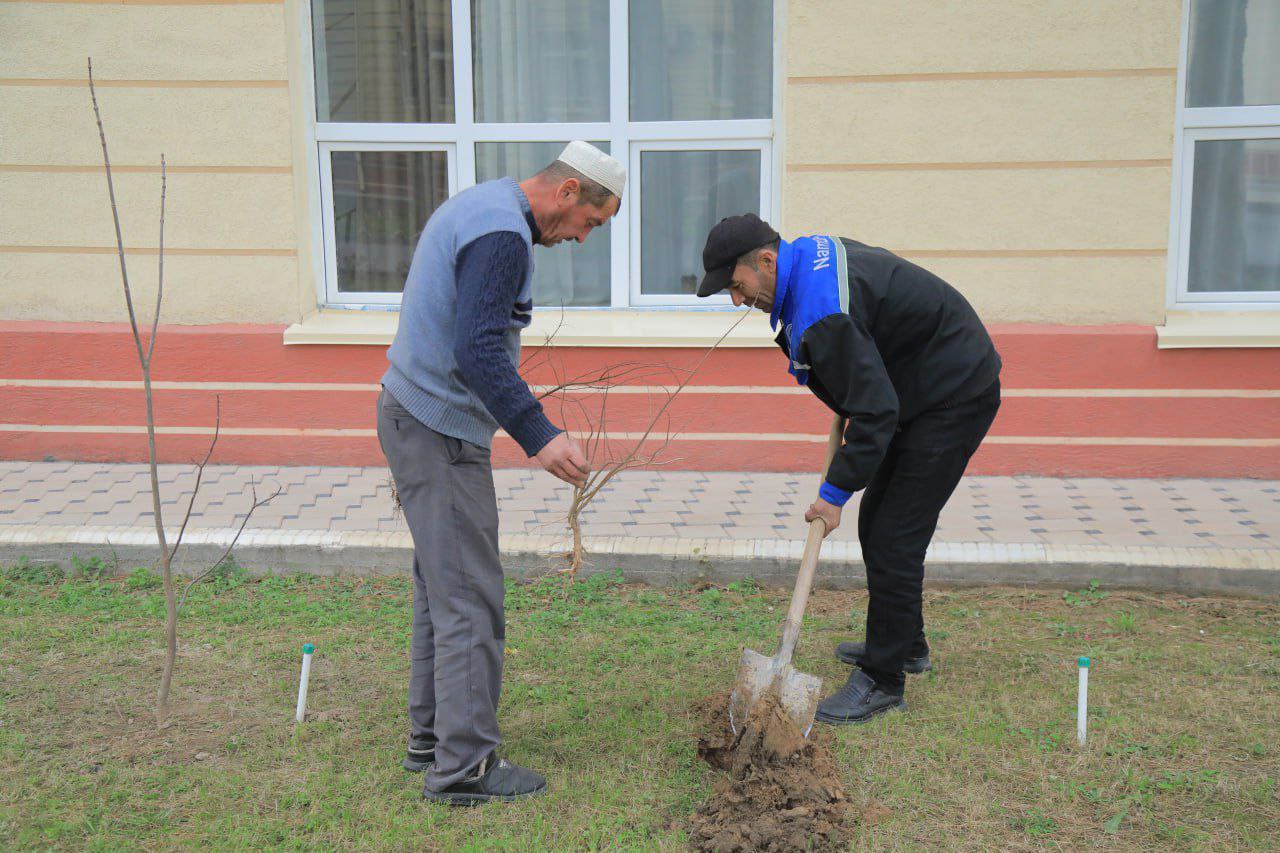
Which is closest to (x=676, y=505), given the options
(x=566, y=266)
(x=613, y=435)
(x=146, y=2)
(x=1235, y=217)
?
(x=613, y=435)

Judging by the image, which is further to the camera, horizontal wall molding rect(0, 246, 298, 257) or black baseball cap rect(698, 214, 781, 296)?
horizontal wall molding rect(0, 246, 298, 257)

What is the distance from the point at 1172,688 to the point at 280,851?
3070 millimetres

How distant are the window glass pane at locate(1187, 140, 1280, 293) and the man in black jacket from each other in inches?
152

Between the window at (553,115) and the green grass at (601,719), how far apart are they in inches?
109

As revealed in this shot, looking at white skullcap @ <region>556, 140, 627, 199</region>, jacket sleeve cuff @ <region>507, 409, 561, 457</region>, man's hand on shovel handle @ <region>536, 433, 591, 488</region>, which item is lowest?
man's hand on shovel handle @ <region>536, 433, 591, 488</region>

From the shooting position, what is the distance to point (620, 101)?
22.7 feet

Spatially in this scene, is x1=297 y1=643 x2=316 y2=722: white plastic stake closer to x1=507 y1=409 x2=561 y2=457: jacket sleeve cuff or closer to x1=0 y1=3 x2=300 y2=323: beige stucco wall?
x1=507 y1=409 x2=561 y2=457: jacket sleeve cuff

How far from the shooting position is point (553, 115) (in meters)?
7.09

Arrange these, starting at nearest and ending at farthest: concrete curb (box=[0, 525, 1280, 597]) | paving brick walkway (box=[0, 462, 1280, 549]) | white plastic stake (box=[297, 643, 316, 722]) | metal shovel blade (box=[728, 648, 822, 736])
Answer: metal shovel blade (box=[728, 648, 822, 736])
white plastic stake (box=[297, 643, 316, 722])
concrete curb (box=[0, 525, 1280, 597])
paving brick walkway (box=[0, 462, 1280, 549])

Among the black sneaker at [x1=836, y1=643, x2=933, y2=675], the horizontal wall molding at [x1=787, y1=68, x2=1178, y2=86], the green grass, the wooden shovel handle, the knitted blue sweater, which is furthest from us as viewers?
the horizontal wall molding at [x1=787, y1=68, x2=1178, y2=86]

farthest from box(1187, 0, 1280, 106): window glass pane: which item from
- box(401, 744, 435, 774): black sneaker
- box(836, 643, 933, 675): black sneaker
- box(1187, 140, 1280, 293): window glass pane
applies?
box(401, 744, 435, 774): black sneaker

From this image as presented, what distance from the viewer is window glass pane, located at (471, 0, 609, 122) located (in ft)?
23.0

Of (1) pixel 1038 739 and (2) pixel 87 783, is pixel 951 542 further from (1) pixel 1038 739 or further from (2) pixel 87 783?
(2) pixel 87 783

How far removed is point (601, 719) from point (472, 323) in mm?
1604
